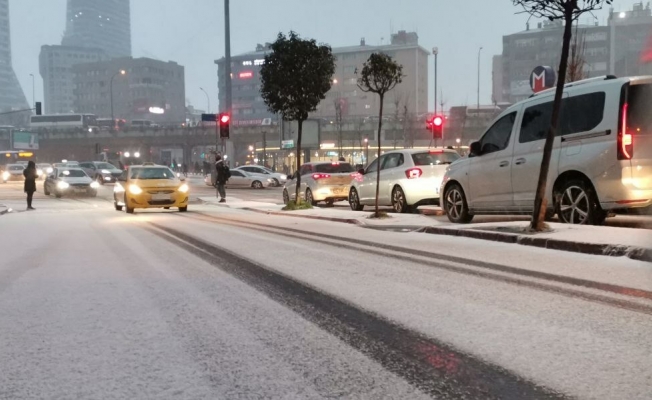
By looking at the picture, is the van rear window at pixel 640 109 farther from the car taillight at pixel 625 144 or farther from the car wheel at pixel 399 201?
the car wheel at pixel 399 201

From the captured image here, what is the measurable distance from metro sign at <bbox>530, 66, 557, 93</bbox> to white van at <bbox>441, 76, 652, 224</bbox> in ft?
6.92

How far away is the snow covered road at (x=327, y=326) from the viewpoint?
121 inches

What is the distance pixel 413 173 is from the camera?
14641 millimetres

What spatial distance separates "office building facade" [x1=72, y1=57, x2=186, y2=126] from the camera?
178500mm

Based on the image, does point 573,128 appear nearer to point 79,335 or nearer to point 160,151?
point 79,335

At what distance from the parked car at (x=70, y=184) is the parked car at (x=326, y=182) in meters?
14.4

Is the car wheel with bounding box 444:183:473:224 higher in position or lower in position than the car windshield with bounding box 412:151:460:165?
lower

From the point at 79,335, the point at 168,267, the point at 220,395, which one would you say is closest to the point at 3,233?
the point at 168,267

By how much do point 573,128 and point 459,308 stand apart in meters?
5.69

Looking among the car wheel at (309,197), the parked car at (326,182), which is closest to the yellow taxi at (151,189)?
the parked car at (326,182)

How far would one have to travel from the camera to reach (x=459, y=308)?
4.70 m

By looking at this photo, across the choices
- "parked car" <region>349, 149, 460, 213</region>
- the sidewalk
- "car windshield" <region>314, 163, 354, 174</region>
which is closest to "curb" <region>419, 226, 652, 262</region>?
the sidewalk

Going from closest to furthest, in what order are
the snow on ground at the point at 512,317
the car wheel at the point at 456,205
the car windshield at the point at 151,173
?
1. the snow on ground at the point at 512,317
2. the car wheel at the point at 456,205
3. the car windshield at the point at 151,173

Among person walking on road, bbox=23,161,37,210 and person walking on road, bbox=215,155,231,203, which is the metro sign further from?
person walking on road, bbox=23,161,37,210
